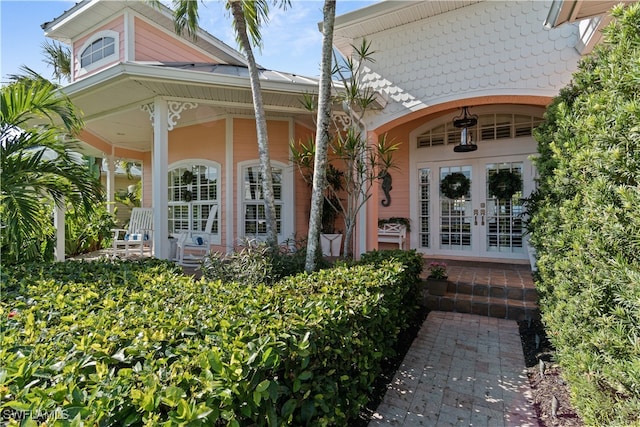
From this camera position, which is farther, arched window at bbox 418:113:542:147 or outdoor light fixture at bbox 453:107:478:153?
arched window at bbox 418:113:542:147

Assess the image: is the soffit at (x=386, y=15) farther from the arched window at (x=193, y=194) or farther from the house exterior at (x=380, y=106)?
the arched window at (x=193, y=194)

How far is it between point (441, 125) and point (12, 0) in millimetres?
7324

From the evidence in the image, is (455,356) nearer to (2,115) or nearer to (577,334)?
(577,334)

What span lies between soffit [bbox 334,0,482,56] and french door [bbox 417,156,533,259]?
2.98 m

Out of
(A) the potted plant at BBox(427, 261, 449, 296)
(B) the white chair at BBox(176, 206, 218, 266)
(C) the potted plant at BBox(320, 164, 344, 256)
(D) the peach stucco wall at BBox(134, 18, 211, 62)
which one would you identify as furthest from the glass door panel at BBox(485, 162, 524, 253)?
(D) the peach stucco wall at BBox(134, 18, 211, 62)

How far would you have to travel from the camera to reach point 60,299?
6.66ft

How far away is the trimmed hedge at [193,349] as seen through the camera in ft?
3.37

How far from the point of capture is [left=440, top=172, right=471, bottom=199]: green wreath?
6.73 meters

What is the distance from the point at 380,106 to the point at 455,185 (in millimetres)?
2634

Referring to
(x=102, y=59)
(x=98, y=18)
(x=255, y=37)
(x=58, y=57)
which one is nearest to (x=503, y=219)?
(x=255, y=37)

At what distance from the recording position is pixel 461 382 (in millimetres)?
2744

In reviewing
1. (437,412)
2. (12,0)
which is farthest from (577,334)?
(12,0)

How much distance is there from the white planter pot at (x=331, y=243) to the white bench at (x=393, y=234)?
95cm

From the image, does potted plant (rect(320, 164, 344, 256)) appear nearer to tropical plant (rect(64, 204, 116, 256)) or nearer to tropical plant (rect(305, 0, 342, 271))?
tropical plant (rect(305, 0, 342, 271))
